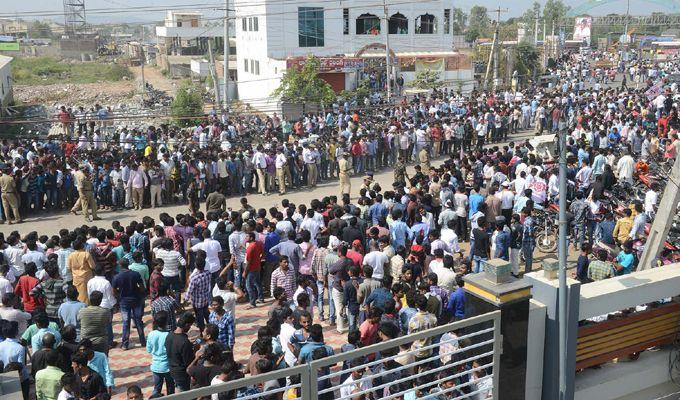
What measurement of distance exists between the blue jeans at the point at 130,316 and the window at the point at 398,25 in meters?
38.8

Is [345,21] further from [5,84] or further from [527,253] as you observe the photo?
[527,253]

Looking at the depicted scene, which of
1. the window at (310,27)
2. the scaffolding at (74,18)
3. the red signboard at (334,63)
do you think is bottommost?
the red signboard at (334,63)

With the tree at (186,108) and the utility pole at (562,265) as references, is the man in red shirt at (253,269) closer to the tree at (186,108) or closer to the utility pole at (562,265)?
the utility pole at (562,265)

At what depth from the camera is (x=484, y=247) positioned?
34.8ft

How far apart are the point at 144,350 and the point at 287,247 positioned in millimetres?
2371

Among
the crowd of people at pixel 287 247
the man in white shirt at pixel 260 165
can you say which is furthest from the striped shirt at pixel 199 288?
the man in white shirt at pixel 260 165

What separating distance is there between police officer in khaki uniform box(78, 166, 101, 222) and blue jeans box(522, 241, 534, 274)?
9260mm

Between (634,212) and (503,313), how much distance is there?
6.92 metres

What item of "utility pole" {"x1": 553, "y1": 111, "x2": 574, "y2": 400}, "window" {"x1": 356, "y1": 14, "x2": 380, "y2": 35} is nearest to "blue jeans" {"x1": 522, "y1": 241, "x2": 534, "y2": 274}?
"utility pole" {"x1": 553, "y1": 111, "x2": 574, "y2": 400}

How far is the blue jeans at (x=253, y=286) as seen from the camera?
1014cm

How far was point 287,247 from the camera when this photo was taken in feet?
31.9

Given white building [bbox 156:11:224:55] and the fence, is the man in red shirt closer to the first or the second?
the fence

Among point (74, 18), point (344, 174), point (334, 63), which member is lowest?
point (344, 174)

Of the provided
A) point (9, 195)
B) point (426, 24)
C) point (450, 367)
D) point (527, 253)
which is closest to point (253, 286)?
point (527, 253)
